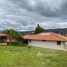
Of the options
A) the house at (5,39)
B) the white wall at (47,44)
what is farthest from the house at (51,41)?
the house at (5,39)

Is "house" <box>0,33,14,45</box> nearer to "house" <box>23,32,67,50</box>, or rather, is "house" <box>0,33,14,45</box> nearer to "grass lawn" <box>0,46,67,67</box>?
"house" <box>23,32,67,50</box>

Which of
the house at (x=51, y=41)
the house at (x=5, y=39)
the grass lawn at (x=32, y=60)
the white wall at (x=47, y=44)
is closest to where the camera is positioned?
the grass lawn at (x=32, y=60)

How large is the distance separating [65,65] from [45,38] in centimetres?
2242

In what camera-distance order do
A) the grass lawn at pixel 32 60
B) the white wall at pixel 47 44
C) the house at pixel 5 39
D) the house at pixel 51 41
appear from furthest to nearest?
the house at pixel 5 39, the white wall at pixel 47 44, the house at pixel 51 41, the grass lawn at pixel 32 60

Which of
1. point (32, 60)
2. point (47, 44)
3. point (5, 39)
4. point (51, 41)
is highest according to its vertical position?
point (5, 39)

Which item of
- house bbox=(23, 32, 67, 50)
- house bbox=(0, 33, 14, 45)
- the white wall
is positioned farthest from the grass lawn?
house bbox=(0, 33, 14, 45)

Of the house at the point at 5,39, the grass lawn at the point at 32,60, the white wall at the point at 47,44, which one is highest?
the house at the point at 5,39

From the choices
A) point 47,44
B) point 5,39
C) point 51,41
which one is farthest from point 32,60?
point 5,39

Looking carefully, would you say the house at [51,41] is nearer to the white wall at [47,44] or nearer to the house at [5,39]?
the white wall at [47,44]

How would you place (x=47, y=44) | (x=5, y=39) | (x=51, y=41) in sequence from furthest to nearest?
(x=5, y=39)
(x=47, y=44)
(x=51, y=41)

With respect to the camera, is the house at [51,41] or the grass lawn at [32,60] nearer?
the grass lawn at [32,60]

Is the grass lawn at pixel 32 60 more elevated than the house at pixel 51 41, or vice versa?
the house at pixel 51 41

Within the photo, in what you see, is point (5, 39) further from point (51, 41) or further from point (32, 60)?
point (32, 60)

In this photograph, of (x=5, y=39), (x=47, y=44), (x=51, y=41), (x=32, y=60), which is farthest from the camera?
(x=5, y=39)
